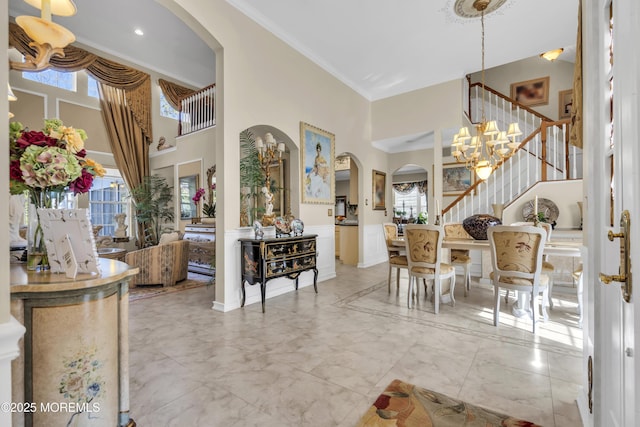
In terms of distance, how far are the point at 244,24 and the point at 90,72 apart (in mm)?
4280

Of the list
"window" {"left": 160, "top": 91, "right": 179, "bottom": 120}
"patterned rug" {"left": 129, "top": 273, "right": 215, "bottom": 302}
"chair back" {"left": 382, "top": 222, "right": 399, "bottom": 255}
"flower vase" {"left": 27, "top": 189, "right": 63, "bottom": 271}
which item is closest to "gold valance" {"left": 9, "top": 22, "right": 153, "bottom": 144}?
"window" {"left": 160, "top": 91, "right": 179, "bottom": 120}

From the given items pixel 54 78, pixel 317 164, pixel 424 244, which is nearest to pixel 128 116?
pixel 54 78

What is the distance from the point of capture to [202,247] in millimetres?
5590

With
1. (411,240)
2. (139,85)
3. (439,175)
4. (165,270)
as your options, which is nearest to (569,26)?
(439,175)

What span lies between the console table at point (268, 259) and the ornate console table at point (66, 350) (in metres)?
2.09

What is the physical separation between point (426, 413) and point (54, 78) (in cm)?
884

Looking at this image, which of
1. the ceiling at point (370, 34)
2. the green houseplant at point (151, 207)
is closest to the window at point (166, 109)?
the ceiling at point (370, 34)

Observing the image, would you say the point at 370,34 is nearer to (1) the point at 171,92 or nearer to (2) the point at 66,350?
(2) the point at 66,350

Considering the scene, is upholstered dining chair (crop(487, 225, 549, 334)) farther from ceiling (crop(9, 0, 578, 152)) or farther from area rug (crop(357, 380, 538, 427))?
ceiling (crop(9, 0, 578, 152))

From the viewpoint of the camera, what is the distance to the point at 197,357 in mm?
2309

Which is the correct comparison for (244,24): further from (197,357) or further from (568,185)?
(568,185)

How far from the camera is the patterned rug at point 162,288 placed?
4074 mm

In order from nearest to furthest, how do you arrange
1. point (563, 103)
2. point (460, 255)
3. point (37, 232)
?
1. point (37, 232)
2. point (460, 255)
3. point (563, 103)

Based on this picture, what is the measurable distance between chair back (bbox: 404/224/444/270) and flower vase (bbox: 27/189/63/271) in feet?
10.0
